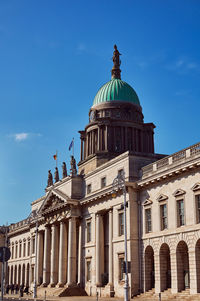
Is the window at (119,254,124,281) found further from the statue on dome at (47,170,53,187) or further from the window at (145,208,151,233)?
the statue on dome at (47,170,53,187)

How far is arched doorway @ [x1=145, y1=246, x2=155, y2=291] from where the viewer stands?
148 feet

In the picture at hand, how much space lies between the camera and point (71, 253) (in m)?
58.2

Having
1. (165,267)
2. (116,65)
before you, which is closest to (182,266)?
(165,267)

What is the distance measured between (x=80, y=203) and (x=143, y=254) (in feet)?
50.0

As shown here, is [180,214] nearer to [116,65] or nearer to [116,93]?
[116,93]

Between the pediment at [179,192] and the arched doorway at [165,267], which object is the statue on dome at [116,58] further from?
the arched doorway at [165,267]

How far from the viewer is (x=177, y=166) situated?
4091cm

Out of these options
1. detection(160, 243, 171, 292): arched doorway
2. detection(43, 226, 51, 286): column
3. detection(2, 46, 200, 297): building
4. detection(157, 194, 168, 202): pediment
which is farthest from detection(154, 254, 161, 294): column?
detection(43, 226, 51, 286): column

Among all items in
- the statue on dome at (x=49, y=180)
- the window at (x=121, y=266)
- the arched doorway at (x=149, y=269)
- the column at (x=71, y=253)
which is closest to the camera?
the arched doorway at (x=149, y=269)

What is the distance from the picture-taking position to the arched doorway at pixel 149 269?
148 ft

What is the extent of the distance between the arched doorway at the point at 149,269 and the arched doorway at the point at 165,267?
2.24 meters

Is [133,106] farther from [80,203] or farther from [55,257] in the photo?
[55,257]

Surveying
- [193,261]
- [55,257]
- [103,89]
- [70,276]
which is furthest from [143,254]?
[103,89]

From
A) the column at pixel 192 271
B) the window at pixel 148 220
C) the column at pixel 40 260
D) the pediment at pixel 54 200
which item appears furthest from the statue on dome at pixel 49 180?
the column at pixel 192 271
